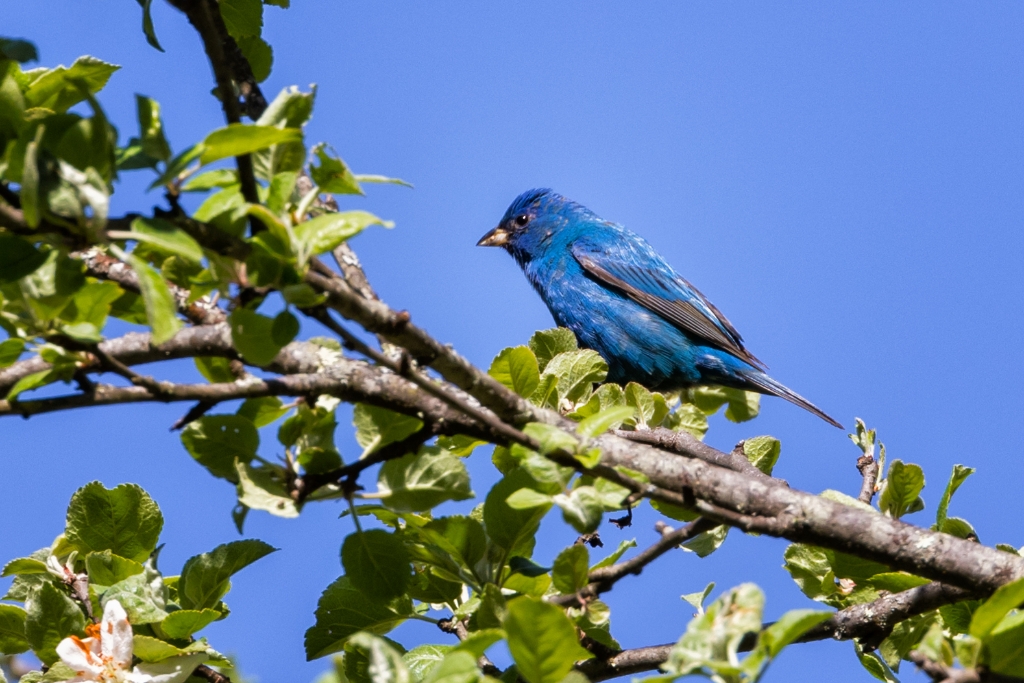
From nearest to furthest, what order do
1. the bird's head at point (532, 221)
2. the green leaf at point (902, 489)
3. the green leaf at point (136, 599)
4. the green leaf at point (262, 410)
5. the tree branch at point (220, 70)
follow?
the tree branch at point (220, 70), the green leaf at point (262, 410), the green leaf at point (136, 599), the green leaf at point (902, 489), the bird's head at point (532, 221)

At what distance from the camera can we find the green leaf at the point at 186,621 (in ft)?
8.70

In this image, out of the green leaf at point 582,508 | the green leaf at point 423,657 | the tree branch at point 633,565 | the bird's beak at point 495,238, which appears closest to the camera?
the green leaf at point 582,508

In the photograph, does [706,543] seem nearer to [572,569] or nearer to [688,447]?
[688,447]

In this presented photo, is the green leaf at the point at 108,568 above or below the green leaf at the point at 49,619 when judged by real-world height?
above

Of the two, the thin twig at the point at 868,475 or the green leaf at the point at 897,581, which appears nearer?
the green leaf at the point at 897,581

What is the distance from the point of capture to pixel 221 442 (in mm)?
2475

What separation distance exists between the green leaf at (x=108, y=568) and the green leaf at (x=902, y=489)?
7.53ft

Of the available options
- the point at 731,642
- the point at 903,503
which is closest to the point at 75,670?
the point at 731,642

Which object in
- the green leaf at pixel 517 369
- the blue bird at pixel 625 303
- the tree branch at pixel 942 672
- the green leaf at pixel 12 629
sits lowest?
the tree branch at pixel 942 672

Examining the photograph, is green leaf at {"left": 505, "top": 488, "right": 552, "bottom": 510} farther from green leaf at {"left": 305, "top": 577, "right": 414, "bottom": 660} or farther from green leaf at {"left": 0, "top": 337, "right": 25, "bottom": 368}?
green leaf at {"left": 0, "top": 337, "right": 25, "bottom": 368}

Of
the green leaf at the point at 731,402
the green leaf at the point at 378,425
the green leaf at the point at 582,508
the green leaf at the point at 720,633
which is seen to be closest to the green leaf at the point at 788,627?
the green leaf at the point at 720,633

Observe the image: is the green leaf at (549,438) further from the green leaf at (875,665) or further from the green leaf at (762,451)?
the green leaf at (762,451)

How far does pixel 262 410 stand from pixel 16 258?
2.60 feet

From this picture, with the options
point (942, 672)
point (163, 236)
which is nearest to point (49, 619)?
point (163, 236)
